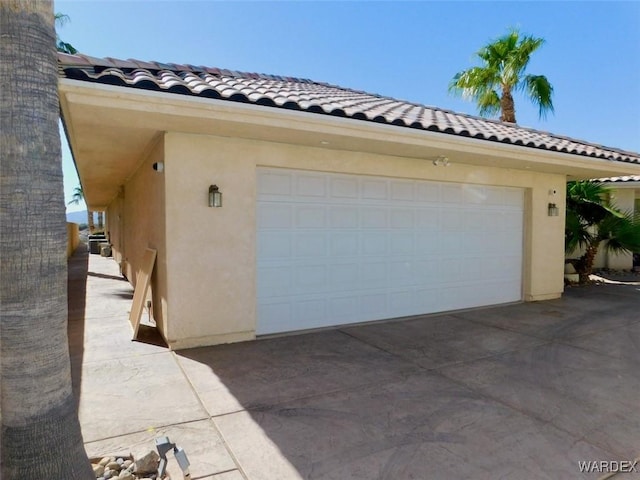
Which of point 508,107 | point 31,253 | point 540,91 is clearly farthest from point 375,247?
point 540,91

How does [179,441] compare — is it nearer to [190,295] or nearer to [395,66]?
[190,295]

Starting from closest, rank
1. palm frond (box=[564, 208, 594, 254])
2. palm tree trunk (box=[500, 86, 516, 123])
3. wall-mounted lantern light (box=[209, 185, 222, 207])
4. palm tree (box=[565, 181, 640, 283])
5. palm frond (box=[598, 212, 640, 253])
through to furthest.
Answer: wall-mounted lantern light (box=[209, 185, 222, 207]) → palm frond (box=[598, 212, 640, 253]) → palm tree (box=[565, 181, 640, 283]) → palm frond (box=[564, 208, 594, 254]) → palm tree trunk (box=[500, 86, 516, 123])

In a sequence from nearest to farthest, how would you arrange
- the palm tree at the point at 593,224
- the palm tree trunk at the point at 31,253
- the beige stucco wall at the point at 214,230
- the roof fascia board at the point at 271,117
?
1. the palm tree trunk at the point at 31,253
2. the roof fascia board at the point at 271,117
3. the beige stucco wall at the point at 214,230
4. the palm tree at the point at 593,224

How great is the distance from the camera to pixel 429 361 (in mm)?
5605

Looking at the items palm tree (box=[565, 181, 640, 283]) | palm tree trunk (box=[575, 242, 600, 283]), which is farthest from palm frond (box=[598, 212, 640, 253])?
palm tree trunk (box=[575, 242, 600, 283])

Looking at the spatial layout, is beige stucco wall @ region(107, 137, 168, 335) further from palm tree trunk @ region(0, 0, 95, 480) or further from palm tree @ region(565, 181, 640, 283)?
palm tree @ region(565, 181, 640, 283)

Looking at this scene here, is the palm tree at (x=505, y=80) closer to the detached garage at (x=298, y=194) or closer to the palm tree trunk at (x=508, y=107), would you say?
the palm tree trunk at (x=508, y=107)

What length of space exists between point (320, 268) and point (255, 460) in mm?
4342

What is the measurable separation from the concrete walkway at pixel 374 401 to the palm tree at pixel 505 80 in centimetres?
1102

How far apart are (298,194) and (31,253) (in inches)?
204

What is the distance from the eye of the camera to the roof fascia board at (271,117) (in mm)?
4535

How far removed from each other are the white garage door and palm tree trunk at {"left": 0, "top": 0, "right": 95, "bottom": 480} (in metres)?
4.58

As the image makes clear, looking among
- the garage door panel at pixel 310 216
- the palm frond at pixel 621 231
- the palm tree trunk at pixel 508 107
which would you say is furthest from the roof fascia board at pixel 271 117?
the palm tree trunk at pixel 508 107

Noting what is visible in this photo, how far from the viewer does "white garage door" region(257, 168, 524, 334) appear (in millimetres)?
6965
